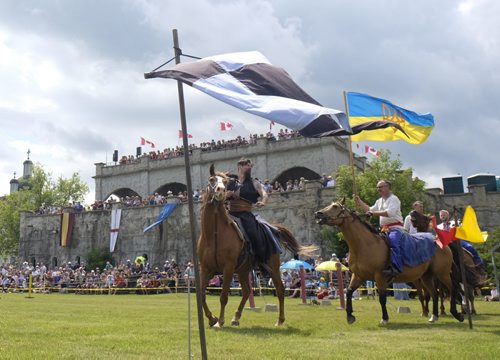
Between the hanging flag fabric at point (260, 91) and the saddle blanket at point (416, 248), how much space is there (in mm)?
5289

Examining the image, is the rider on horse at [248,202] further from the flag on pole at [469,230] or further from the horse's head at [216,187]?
the flag on pole at [469,230]

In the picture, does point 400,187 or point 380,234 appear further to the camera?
point 400,187

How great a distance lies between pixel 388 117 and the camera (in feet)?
39.1

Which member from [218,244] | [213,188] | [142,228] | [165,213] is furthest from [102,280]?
[213,188]

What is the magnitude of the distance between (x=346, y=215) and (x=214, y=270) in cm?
307

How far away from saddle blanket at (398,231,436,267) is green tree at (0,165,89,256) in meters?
64.0

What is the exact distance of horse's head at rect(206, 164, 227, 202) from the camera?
8.91 m

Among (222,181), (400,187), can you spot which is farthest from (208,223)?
(400,187)

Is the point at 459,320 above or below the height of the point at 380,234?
below

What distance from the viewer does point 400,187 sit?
36562mm

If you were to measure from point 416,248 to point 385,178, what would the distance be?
89.5ft

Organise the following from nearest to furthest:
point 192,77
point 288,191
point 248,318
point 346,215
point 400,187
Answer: point 192,77 < point 346,215 < point 248,318 < point 400,187 < point 288,191

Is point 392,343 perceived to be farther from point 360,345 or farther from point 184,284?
point 184,284

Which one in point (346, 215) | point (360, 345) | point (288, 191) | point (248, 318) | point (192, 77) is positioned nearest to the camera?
point (192, 77)
